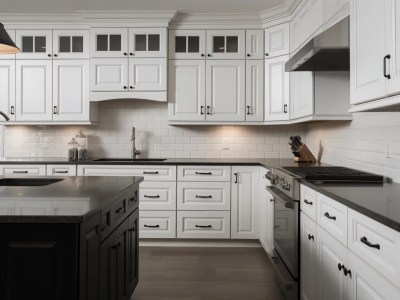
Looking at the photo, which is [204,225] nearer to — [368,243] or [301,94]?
[301,94]

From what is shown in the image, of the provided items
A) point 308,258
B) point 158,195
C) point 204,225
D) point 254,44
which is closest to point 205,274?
point 204,225

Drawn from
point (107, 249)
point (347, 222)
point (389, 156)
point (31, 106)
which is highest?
point (31, 106)

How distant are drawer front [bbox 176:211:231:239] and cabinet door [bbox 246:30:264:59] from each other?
179cm

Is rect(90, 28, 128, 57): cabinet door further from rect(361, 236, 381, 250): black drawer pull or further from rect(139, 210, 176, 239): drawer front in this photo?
rect(361, 236, 381, 250): black drawer pull

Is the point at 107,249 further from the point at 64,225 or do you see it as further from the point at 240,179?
the point at 240,179

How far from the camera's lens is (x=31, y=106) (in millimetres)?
4305

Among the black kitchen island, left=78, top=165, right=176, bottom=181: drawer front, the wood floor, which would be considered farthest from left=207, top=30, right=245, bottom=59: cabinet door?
the black kitchen island

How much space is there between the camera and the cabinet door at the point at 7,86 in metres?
4.30

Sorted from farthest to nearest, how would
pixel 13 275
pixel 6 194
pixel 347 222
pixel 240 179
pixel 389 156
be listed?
1. pixel 240 179
2. pixel 389 156
3. pixel 6 194
4. pixel 347 222
5. pixel 13 275

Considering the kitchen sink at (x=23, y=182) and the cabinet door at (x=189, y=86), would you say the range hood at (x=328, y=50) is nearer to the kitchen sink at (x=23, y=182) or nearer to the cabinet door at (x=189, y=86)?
the cabinet door at (x=189, y=86)

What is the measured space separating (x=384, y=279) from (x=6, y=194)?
163 centimetres

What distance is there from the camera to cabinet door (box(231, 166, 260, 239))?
3.97 metres

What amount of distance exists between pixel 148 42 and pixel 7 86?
1.71m

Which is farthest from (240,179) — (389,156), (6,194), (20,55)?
(20,55)
